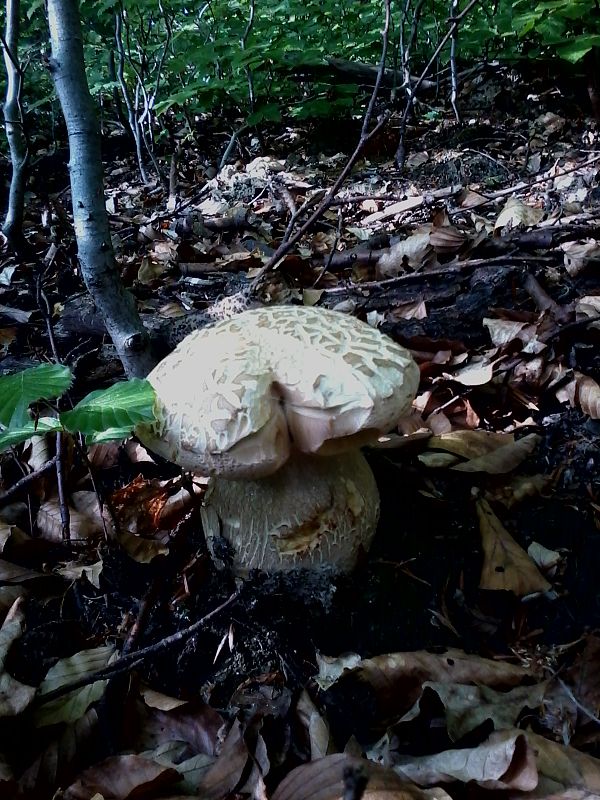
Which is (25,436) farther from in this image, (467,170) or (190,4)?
(190,4)

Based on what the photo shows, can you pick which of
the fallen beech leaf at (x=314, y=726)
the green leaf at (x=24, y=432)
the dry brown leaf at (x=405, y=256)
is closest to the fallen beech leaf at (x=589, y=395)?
the dry brown leaf at (x=405, y=256)

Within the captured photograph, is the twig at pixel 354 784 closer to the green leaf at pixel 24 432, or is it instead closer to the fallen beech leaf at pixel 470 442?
the green leaf at pixel 24 432

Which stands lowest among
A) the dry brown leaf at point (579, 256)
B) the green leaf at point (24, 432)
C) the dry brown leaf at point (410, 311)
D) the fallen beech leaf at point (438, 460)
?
the fallen beech leaf at point (438, 460)

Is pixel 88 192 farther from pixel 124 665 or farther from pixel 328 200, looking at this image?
pixel 124 665

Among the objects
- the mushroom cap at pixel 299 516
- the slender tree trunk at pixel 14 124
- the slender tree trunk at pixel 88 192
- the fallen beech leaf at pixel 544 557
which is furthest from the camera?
the slender tree trunk at pixel 14 124

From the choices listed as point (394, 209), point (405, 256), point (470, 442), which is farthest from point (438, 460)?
point (394, 209)

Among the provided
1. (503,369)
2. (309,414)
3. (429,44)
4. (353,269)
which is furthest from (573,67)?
(309,414)
